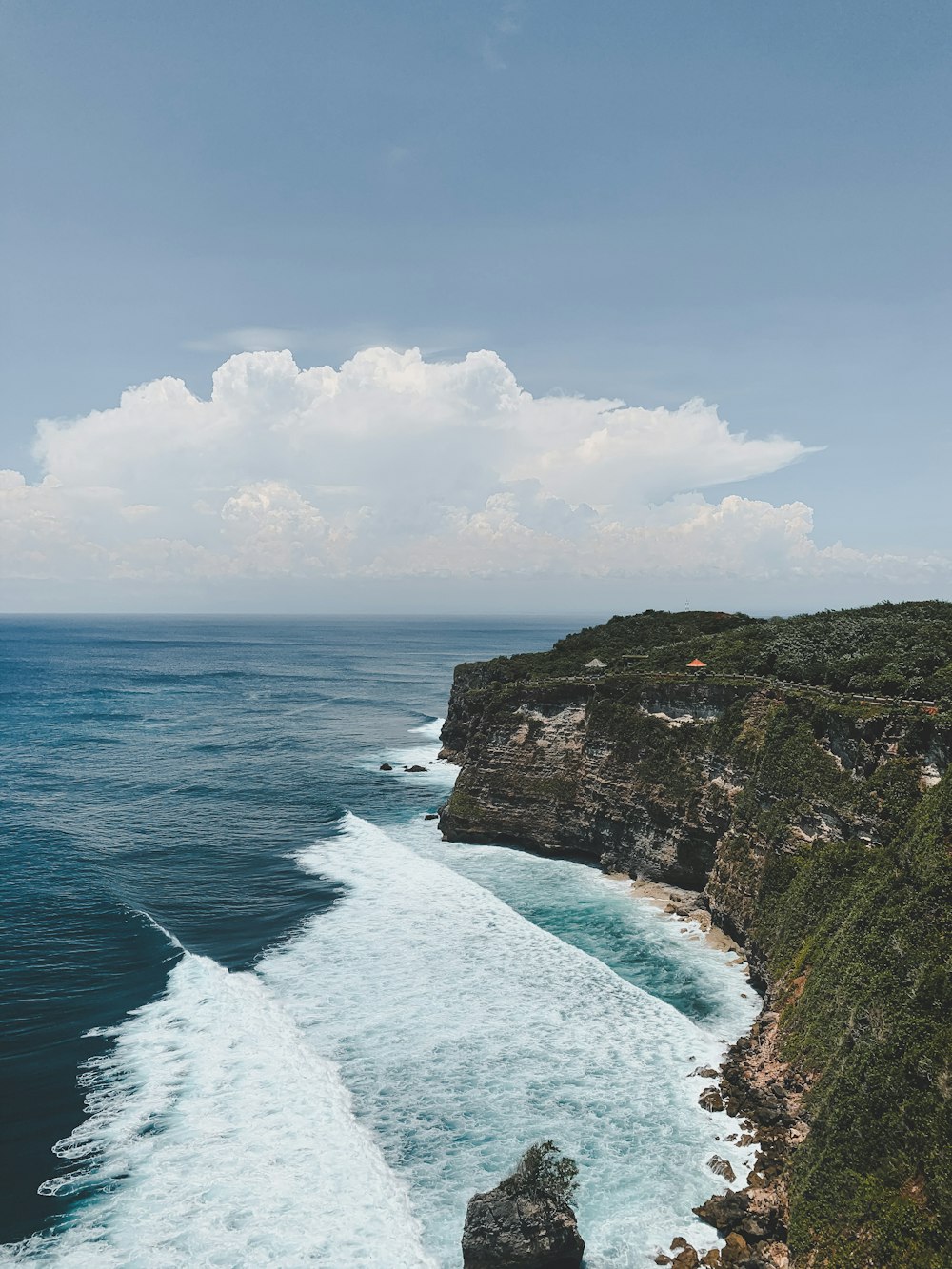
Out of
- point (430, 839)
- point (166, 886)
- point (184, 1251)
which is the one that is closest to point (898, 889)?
point (184, 1251)

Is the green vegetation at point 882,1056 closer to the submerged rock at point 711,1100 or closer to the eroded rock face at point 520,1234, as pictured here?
the submerged rock at point 711,1100

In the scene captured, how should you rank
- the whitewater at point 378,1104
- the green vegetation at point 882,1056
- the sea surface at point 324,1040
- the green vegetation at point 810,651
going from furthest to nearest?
the green vegetation at point 810,651, the sea surface at point 324,1040, the whitewater at point 378,1104, the green vegetation at point 882,1056

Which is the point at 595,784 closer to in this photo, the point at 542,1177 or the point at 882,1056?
the point at 882,1056

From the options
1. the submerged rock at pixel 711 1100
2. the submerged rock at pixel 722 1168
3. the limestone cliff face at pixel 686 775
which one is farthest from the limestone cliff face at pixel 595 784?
the submerged rock at pixel 722 1168

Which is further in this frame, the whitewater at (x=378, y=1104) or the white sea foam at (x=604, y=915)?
the white sea foam at (x=604, y=915)

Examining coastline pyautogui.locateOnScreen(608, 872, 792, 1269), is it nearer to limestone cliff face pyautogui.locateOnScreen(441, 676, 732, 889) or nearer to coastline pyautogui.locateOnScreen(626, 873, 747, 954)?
coastline pyautogui.locateOnScreen(626, 873, 747, 954)
